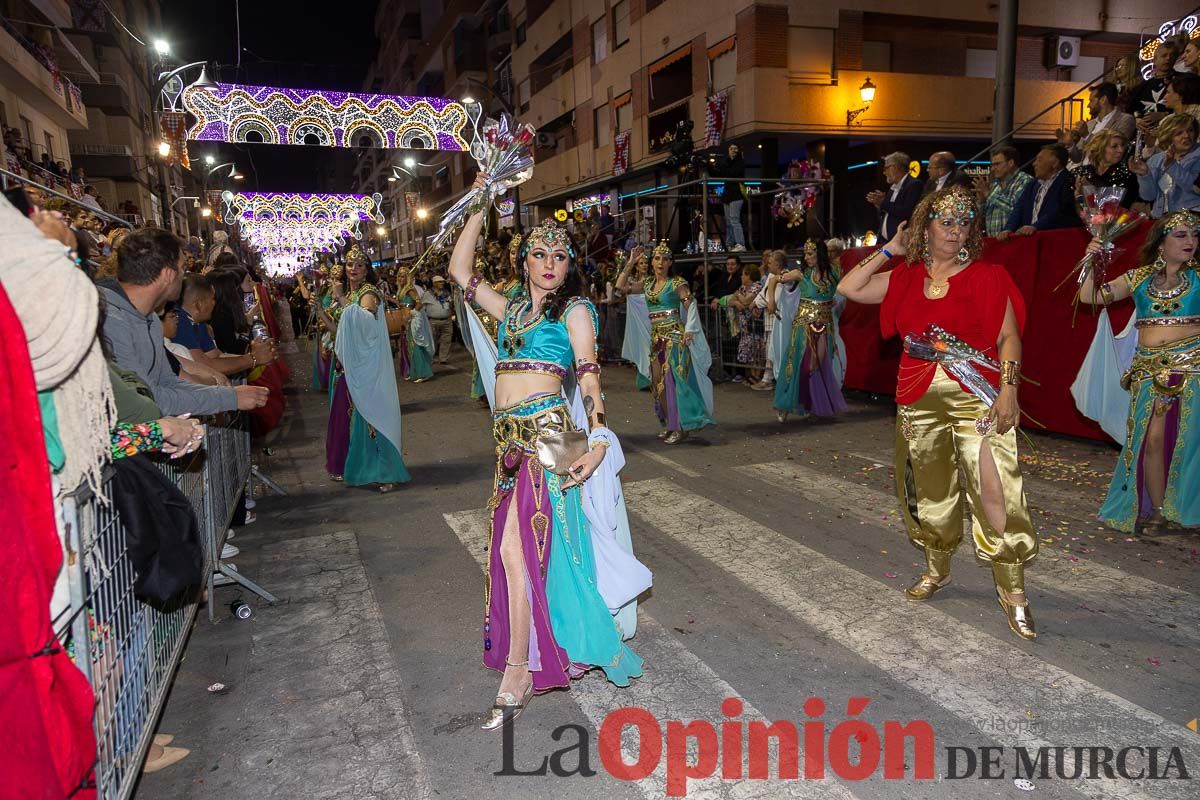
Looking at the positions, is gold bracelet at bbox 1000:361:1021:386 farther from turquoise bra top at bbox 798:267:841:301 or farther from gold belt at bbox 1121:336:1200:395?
turquoise bra top at bbox 798:267:841:301

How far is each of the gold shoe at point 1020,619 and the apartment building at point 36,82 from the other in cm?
2048

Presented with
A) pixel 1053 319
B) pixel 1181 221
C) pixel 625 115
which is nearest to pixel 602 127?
pixel 625 115

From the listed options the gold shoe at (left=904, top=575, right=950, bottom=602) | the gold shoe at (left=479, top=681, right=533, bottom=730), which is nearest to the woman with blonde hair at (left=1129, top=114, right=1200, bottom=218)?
the gold shoe at (left=904, top=575, right=950, bottom=602)

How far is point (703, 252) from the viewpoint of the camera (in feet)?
45.1

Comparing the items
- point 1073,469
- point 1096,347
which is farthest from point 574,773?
point 1073,469

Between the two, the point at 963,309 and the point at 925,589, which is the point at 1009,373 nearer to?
the point at 963,309

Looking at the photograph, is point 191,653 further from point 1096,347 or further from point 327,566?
point 1096,347

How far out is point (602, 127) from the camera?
27.6 m

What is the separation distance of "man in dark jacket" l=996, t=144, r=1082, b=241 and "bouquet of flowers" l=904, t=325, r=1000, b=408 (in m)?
5.01

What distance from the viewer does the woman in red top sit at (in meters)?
3.84

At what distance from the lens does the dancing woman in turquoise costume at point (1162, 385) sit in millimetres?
4938

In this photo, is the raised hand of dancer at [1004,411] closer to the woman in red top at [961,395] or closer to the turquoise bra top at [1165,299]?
the woman in red top at [961,395]

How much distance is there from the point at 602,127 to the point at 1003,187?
20.9 m

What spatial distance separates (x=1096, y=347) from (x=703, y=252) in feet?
27.2
